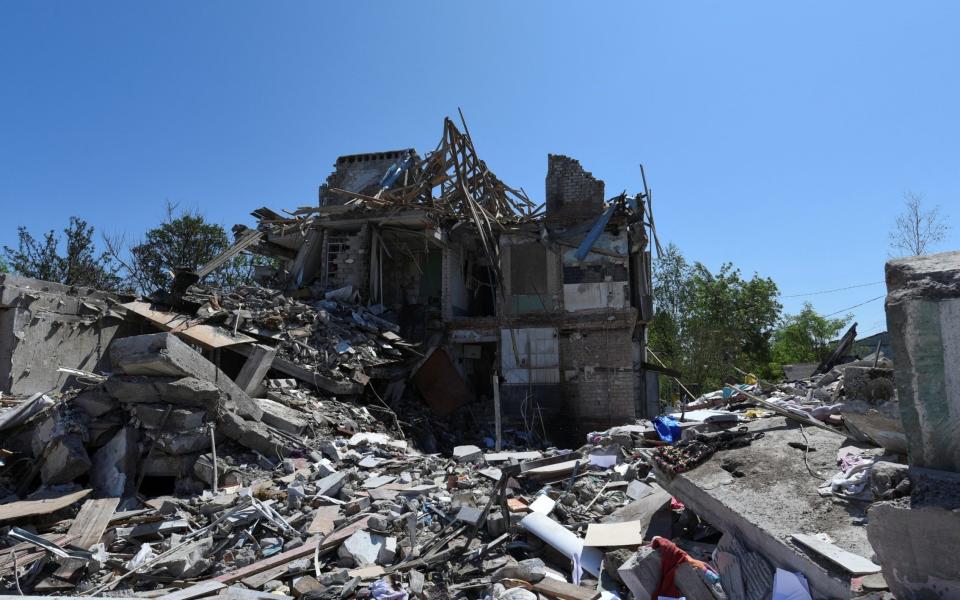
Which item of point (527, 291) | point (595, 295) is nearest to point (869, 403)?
point (595, 295)

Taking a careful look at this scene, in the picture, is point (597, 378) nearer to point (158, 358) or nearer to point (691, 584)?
point (158, 358)

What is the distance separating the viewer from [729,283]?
2677 centimetres

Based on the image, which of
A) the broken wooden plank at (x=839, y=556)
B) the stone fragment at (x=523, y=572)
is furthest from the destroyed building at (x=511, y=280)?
the broken wooden plank at (x=839, y=556)

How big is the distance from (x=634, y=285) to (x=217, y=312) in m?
10.4

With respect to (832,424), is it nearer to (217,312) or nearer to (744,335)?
(217,312)

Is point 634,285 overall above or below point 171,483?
above

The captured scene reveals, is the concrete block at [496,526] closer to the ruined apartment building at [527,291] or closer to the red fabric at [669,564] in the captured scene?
the red fabric at [669,564]

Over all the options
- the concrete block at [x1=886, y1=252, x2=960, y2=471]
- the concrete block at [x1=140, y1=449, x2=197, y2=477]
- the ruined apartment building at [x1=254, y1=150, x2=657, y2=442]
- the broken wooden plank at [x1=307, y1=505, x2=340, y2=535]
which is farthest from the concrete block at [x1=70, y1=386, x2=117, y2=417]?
the concrete block at [x1=886, y1=252, x2=960, y2=471]

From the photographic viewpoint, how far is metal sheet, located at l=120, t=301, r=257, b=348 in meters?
9.21

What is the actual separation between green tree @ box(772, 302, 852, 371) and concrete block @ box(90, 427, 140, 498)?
30.2 metres

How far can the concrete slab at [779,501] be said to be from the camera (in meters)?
3.45

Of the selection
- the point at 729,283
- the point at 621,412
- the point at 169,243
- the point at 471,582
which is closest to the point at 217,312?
the point at 471,582

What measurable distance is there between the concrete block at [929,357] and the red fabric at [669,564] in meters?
1.67

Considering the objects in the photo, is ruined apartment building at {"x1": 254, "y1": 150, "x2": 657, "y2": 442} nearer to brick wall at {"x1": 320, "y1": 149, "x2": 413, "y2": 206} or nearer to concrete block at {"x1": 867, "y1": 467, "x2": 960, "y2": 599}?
brick wall at {"x1": 320, "y1": 149, "x2": 413, "y2": 206}
